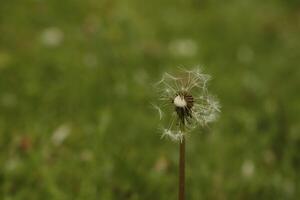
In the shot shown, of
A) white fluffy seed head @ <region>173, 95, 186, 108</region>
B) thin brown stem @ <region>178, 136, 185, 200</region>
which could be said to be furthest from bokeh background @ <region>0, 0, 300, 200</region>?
white fluffy seed head @ <region>173, 95, 186, 108</region>

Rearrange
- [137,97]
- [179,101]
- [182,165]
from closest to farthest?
1. [179,101]
2. [182,165]
3. [137,97]

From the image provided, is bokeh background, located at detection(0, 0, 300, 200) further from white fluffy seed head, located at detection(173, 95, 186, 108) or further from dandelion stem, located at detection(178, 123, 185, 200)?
white fluffy seed head, located at detection(173, 95, 186, 108)

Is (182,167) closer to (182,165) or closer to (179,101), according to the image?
(182,165)

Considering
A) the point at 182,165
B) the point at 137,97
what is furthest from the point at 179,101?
the point at 137,97

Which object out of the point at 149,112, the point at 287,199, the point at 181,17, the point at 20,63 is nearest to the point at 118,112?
the point at 149,112

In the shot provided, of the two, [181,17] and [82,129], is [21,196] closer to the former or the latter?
[82,129]

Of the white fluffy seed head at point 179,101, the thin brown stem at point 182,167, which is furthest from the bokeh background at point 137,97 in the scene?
Result: the white fluffy seed head at point 179,101

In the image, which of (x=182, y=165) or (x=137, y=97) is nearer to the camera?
(x=182, y=165)

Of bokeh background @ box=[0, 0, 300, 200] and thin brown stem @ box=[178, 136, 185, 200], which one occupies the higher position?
bokeh background @ box=[0, 0, 300, 200]
